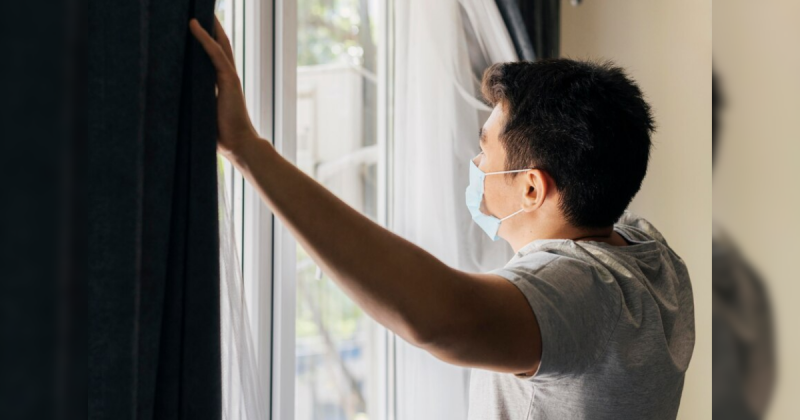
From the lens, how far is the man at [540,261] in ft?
2.76

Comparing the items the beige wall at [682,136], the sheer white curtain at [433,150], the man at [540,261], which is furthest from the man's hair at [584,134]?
the beige wall at [682,136]

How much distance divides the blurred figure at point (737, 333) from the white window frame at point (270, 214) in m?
1.17

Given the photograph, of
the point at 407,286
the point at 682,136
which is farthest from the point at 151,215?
the point at 682,136

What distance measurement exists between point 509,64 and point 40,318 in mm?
1136

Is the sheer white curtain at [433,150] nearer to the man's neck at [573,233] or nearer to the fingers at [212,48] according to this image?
the man's neck at [573,233]

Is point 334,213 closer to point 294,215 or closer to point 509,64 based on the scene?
point 294,215

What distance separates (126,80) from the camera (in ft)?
2.54

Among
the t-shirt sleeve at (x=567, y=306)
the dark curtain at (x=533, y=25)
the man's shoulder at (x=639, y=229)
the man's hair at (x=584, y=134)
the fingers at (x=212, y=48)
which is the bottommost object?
the t-shirt sleeve at (x=567, y=306)

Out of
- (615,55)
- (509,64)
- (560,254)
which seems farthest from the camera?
(615,55)

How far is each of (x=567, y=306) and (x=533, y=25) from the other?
1053 mm

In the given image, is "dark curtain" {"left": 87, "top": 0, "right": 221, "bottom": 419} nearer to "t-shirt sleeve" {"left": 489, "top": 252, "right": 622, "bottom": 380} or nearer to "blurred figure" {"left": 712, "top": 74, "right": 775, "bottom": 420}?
"t-shirt sleeve" {"left": 489, "top": 252, "right": 622, "bottom": 380}

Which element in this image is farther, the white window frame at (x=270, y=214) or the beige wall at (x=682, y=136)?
the beige wall at (x=682, y=136)

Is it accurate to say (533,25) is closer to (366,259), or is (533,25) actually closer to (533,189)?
(533,189)

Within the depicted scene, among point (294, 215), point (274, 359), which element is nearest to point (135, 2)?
point (294, 215)
